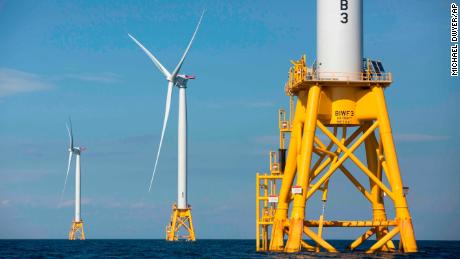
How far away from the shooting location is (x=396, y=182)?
66.6 meters

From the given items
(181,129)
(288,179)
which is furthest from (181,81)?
(288,179)

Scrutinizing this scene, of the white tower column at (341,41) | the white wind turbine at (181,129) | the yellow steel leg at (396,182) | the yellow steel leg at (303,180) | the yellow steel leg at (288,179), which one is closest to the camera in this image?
the yellow steel leg at (303,180)

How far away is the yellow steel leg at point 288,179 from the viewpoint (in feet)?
235

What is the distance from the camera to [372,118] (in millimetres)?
68938

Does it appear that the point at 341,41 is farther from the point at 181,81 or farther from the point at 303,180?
the point at 181,81

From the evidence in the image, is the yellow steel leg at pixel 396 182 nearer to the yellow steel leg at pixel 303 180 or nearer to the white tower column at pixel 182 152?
the yellow steel leg at pixel 303 180

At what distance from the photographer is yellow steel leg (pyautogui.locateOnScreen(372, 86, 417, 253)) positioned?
65875mm

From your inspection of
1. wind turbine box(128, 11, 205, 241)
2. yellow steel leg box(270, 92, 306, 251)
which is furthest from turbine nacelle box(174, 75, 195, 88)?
yellow steel leg box(270, 92, 306, 251)

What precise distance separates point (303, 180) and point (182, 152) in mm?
73832

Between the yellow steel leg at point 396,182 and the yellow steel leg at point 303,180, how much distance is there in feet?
16.0

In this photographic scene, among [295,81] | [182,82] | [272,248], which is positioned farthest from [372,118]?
[182,82]

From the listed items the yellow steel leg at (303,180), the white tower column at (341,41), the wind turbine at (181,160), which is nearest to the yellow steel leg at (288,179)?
the white tower column at (341,41)

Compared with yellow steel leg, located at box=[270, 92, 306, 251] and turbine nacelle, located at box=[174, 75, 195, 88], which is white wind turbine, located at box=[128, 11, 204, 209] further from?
yellow steel leg, located at box=[270, 92, 306, 251]

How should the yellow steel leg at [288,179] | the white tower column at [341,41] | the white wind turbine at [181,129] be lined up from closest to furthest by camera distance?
1. the white tower column at [341,41]
2. the yellow steel leg at [288,179]
3. the white wind turbine at [181,129]
